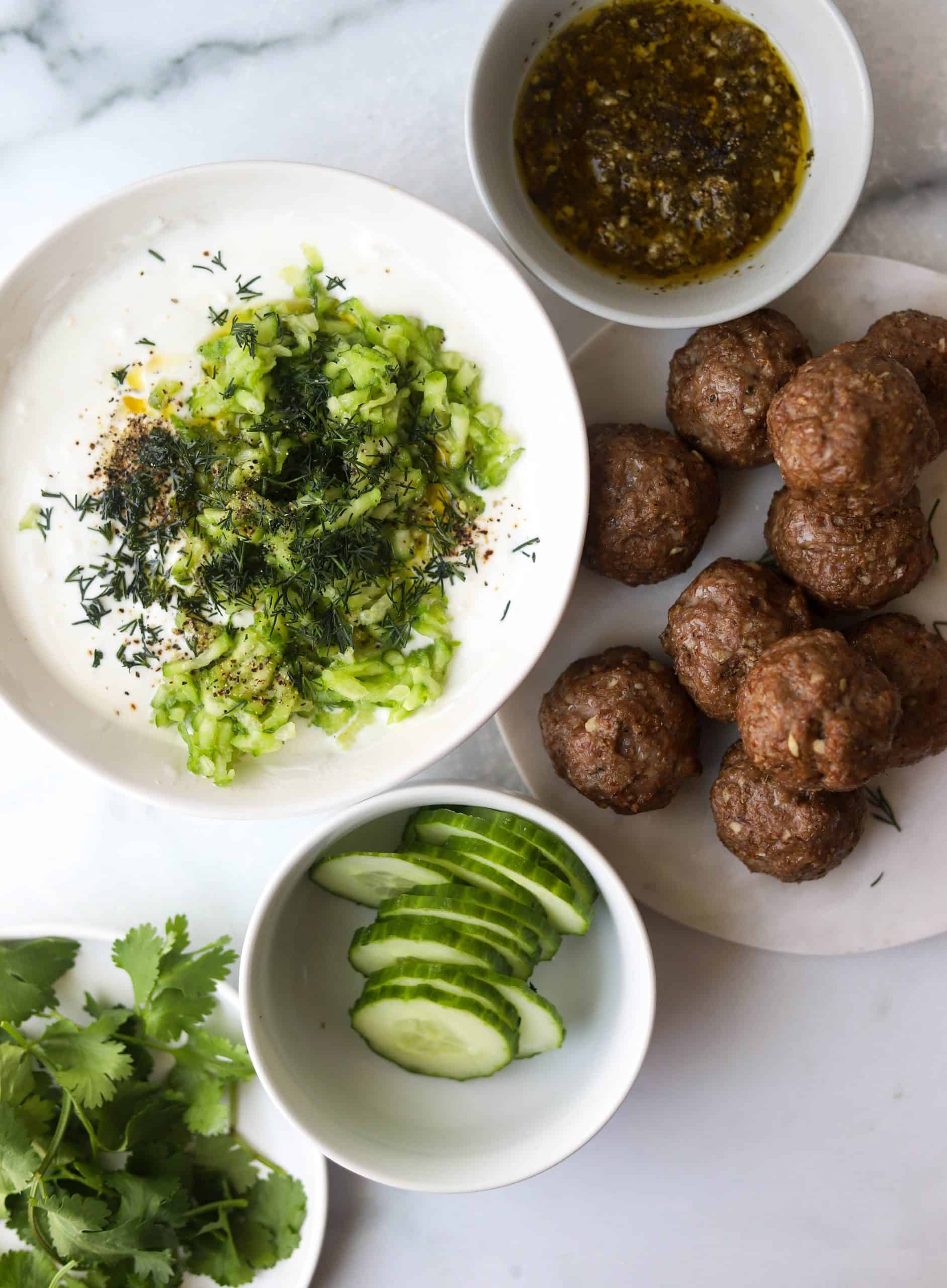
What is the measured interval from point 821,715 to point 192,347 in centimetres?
172

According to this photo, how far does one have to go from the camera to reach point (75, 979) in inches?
114

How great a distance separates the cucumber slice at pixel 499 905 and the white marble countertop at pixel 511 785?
17.7 inches

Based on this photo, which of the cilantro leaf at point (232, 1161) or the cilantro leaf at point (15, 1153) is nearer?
the cilantro leaf at point (15, 1153)

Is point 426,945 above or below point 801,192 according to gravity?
below

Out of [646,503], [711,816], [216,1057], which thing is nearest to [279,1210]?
[216,1057]

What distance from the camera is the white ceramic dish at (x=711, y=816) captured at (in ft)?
8.67

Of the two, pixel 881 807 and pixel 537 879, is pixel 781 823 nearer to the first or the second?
pixel 881 807

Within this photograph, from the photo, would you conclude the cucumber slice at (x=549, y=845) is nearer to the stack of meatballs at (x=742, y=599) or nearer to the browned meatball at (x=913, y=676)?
the stack of meatballs at (x=742, y=599)

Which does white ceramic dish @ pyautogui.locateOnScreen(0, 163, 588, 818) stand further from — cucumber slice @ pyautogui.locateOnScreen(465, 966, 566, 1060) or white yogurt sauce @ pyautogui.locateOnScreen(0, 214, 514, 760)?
cucumber slice @ pyautogui.locateOnScreen(465, 966, 566, 1060)

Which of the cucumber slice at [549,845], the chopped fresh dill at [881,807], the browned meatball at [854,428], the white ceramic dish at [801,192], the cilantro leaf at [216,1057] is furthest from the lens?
the cilantro leaf at [216,1057]

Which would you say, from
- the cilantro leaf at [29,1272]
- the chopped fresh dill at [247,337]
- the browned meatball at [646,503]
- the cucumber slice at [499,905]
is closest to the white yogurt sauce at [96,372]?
the chopped fresh dill at [247,337]

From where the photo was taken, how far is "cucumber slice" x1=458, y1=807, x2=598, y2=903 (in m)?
2.45

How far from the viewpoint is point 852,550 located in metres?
2.36

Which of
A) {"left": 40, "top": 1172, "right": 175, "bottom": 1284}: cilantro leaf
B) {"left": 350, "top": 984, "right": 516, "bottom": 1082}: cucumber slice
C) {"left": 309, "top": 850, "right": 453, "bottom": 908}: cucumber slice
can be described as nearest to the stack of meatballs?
{"left": 309, "top": 850, "right": 453, "bottom": 908}: cucumber slice
